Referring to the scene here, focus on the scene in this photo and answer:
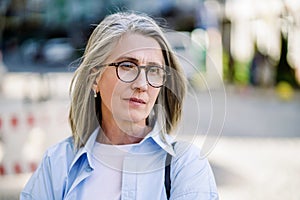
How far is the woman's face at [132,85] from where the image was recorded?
225 cm

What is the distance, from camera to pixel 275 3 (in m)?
25.6

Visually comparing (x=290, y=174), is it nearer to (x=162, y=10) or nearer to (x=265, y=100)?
(x=265, y=100)

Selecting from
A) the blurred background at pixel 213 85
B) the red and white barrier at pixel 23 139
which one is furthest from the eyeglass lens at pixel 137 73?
the red and white barrier at pixel 23 139

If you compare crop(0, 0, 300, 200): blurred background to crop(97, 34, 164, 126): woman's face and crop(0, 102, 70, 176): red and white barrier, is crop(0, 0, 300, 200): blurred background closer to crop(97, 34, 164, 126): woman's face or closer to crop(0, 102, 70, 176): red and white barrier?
crop(0, 102, 70, 176): red and white barrier

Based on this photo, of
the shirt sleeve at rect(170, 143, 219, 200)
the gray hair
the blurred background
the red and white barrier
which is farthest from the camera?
the red and white barrier

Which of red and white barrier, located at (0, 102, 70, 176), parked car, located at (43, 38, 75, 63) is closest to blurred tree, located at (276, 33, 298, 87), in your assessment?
red and white barrier, located at (0, 102, 70, 176)

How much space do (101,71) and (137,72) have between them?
18 cm

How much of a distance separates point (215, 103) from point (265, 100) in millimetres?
18566

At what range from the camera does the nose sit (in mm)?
2227

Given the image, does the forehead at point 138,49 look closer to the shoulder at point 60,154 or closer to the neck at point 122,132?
the neck at point 122,132

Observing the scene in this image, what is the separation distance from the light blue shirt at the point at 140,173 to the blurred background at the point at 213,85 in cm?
11

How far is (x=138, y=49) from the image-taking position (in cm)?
229

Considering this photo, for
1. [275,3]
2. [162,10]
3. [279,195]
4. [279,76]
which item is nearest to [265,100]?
[279,76]

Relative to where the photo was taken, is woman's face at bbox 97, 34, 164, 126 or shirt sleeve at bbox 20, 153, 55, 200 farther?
shirt sleeve at bbox 20, 153, 55, 200
